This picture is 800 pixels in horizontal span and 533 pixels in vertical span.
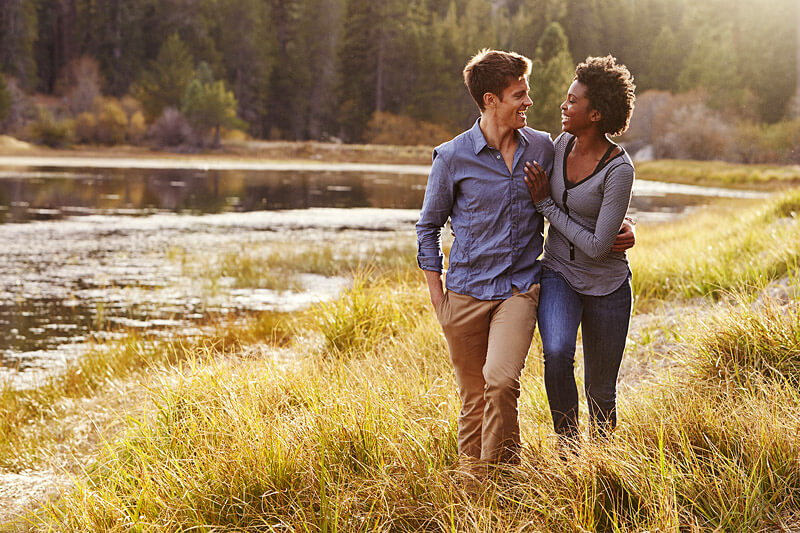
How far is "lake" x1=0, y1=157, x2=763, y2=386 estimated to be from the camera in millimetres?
10688

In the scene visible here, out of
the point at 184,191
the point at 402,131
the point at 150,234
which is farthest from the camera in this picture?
the point at 402,131

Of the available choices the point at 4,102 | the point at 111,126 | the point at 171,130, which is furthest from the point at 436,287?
the point at 4,102

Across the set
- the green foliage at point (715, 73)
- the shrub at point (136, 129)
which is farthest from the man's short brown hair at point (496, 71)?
the green foliage at point (715, 73)

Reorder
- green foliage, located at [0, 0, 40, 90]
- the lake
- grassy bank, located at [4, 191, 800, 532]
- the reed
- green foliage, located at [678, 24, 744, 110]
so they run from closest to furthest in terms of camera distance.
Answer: grassy bank, located at [4, 191, 800, 532] < the reed < the lake < green foliage, located at [678, 24, 744, 110] < green foliage, located at [0, 0, 40, 90]

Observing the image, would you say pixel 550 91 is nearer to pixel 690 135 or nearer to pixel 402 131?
→ pixel 690 135

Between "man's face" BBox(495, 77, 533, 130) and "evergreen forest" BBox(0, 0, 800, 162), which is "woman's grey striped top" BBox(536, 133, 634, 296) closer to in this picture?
"man's face" BBox(495, 77, 533, 130)

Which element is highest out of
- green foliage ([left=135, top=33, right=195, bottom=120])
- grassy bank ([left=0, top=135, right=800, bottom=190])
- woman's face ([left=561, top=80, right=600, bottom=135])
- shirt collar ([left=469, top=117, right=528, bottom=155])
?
green foliage ([left=135, top=33, right=195, bottom=120])

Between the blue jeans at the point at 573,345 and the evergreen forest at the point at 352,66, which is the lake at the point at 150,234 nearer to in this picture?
the blue jeans at the point at 573,345

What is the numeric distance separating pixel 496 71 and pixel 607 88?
0.49 meters

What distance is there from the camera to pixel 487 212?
11.0 ft

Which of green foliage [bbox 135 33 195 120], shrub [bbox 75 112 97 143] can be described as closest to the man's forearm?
shrub [bbox 75 112 97 143]

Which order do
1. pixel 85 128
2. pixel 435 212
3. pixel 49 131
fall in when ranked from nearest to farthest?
1. pixel 435 212
2. pixel 49 131
3. pixel 85 128

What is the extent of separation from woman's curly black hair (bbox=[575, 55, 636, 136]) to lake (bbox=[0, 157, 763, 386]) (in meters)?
6.70

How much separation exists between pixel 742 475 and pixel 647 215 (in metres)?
22.8
